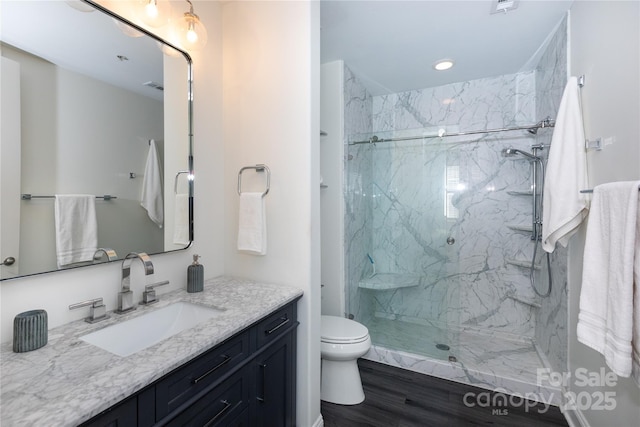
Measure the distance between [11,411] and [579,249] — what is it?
2.45 metres

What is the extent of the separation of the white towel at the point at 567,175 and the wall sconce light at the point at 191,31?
207 cm

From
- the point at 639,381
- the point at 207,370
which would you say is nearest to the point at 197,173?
the point at 207,370

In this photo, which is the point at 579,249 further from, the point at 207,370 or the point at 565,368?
the point at 207,370

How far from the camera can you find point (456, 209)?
8.55 ft

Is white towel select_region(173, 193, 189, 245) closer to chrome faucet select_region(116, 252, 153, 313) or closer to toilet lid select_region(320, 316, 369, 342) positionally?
chrome faucet select_region(116, 252, 153, 313)

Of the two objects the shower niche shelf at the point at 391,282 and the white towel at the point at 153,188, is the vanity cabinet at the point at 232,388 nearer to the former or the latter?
the white towel at the point at 153,188

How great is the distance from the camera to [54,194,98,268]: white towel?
105 centimetres

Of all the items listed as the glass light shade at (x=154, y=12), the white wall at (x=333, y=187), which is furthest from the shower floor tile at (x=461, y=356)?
the glass light shade at (x=154, y=12)

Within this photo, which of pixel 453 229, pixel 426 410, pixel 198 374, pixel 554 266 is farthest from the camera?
pixel 453 229

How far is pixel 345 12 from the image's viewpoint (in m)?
1.86

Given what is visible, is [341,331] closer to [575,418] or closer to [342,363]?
[342,363]

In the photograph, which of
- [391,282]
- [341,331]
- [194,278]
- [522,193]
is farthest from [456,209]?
[194,278]

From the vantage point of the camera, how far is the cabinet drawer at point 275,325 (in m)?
1.23

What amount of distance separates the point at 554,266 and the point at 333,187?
1863 mm
